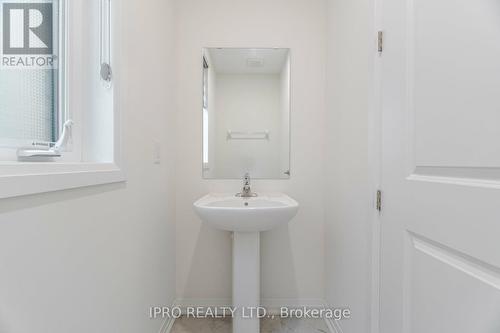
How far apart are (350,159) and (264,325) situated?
3.93ft

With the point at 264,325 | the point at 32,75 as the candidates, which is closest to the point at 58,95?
the point at 32,75

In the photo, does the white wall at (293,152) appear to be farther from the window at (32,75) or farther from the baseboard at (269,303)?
the window at (32,75)

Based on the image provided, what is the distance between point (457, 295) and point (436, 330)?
155 millimetres

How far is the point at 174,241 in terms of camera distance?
5.92 ft

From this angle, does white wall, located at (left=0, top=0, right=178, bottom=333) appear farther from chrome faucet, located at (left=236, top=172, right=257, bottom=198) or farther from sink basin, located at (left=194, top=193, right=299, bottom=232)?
chrome faucet, located at (left=236, top=172, right=257, bottom=198)

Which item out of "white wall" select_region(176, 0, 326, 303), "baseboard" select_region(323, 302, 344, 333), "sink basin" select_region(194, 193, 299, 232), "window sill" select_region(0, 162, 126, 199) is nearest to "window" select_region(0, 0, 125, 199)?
"window sill" select_region(0, 162, 126, 199)

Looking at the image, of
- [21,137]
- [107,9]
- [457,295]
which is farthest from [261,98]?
[457,295]

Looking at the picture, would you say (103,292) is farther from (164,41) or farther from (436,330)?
(164,41)

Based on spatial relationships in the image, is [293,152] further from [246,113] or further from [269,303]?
[269,303]

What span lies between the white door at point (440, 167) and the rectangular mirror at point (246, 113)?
0.87 meters

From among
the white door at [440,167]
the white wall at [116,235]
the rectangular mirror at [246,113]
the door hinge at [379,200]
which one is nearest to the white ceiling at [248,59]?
the rectangular mirror at [246,113]

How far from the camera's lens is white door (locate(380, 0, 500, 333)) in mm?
591

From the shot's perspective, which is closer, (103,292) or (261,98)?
(103,292)

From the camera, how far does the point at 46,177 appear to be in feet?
2.07
